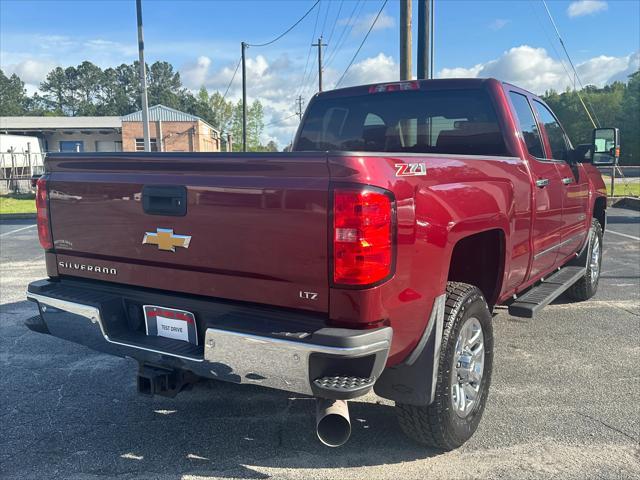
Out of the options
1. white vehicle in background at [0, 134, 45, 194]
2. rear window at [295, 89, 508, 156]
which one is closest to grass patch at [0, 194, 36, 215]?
white vehicle in background at [0, 134, 45, 194]

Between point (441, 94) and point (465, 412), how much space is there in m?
2.40

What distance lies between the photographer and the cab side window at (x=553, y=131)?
4.84m

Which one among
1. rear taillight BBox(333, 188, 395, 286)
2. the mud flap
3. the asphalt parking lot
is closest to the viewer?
rear taillight BBox(333, 188, 395, 286)

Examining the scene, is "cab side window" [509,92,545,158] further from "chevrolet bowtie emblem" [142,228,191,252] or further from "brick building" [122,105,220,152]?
"brick building" [122,105,220,152]

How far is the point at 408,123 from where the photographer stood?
4.45 m

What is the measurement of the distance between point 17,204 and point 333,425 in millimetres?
20944

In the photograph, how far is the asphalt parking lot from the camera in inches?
116

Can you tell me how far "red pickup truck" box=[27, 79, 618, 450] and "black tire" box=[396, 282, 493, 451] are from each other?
1 cm

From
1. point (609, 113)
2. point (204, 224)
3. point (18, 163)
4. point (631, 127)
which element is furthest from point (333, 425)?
point (609, 113)

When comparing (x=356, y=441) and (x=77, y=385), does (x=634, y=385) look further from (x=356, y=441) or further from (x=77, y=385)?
(x=77, y=385)

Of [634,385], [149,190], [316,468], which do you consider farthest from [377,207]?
[634,385]

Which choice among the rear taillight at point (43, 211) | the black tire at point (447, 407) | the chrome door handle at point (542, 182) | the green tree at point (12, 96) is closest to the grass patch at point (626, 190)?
the chrome door handle at point (542, 182)

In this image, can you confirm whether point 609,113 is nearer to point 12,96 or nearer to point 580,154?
point 580,154

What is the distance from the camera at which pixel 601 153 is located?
5.32 metres
